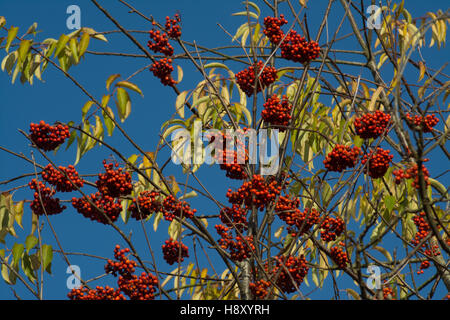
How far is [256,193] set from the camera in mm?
4152

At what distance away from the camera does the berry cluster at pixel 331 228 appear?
170 inches

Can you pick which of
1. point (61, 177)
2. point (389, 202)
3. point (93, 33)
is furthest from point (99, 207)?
point (389, 202)

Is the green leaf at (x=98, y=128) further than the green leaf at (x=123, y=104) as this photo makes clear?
Yes

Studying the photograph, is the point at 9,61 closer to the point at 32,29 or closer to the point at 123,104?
the point at 32,29

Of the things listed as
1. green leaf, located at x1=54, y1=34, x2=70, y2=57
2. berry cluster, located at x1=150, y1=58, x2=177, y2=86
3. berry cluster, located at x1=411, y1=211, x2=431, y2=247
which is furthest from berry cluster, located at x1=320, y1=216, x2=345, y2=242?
green leaf, located at x1=54, y1=34, x2=70, y2=57

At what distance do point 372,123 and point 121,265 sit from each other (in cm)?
192

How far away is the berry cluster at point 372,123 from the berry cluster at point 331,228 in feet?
2.09

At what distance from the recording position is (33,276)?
14.0 feet

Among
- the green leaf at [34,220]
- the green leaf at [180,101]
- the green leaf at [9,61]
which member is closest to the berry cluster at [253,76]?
the green leaf at [180,101]

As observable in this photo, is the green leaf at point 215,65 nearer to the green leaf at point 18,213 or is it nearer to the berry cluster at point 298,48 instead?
the berry cluster at point 298,48

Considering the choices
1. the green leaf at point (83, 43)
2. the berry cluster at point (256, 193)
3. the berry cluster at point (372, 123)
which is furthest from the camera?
the green leaf at point (83, 43)

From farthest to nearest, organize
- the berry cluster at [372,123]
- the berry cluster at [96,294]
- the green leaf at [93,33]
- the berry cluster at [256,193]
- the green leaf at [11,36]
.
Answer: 1. the green leaf at [93,33]
2. the green leaf at [11,36]
3. the berry cluster at [372,123]
4. the berry cluster at [256,193]
5. the berry cluster at [96,294]
